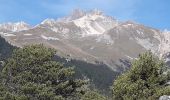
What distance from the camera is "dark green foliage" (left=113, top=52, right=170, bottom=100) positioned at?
142 feet

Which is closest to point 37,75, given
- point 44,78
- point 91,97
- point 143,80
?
point 44,78

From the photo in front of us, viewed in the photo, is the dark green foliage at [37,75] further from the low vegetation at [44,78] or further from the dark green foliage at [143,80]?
the dark green foliage at [143,80]

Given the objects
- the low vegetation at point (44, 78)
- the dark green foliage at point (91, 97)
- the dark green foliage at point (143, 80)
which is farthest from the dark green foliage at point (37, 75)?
the dark green foliage at point (143, 80)

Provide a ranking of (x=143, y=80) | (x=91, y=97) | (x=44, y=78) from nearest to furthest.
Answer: (x=143, y=80)
(x=91, y=97)
(x=44, y=78)

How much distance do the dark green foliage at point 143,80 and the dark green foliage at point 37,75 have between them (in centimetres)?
950

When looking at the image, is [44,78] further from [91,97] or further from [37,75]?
[91,97]

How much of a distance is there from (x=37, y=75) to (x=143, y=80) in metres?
15.4

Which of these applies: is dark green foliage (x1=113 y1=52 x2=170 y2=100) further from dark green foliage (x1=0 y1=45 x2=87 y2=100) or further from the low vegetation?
dark green foliage (x1=0 y1=45 x2=87 y2=100)

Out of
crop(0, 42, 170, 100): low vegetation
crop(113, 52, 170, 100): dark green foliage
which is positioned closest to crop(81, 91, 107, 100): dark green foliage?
crop(0, 42, 170, 100): low vegetation

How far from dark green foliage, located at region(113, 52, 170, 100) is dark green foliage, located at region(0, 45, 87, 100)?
31.2 ft

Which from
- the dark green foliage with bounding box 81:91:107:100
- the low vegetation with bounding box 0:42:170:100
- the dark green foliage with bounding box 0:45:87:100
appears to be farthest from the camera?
the dark green foliage with bounding box 0:45:87:100

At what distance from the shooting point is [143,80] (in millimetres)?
44000

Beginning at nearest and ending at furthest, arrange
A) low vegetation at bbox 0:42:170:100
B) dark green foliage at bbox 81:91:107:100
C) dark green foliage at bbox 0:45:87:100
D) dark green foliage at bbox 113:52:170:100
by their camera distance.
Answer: dark green foliage at bbox 113:52:170:100 < low vegetation at bbox 0:42:170:100 < dark green foliage at bbox 81:91:107:100 < dark green foliage at bbox 0:45:87:100

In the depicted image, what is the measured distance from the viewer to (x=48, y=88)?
5144 cm
